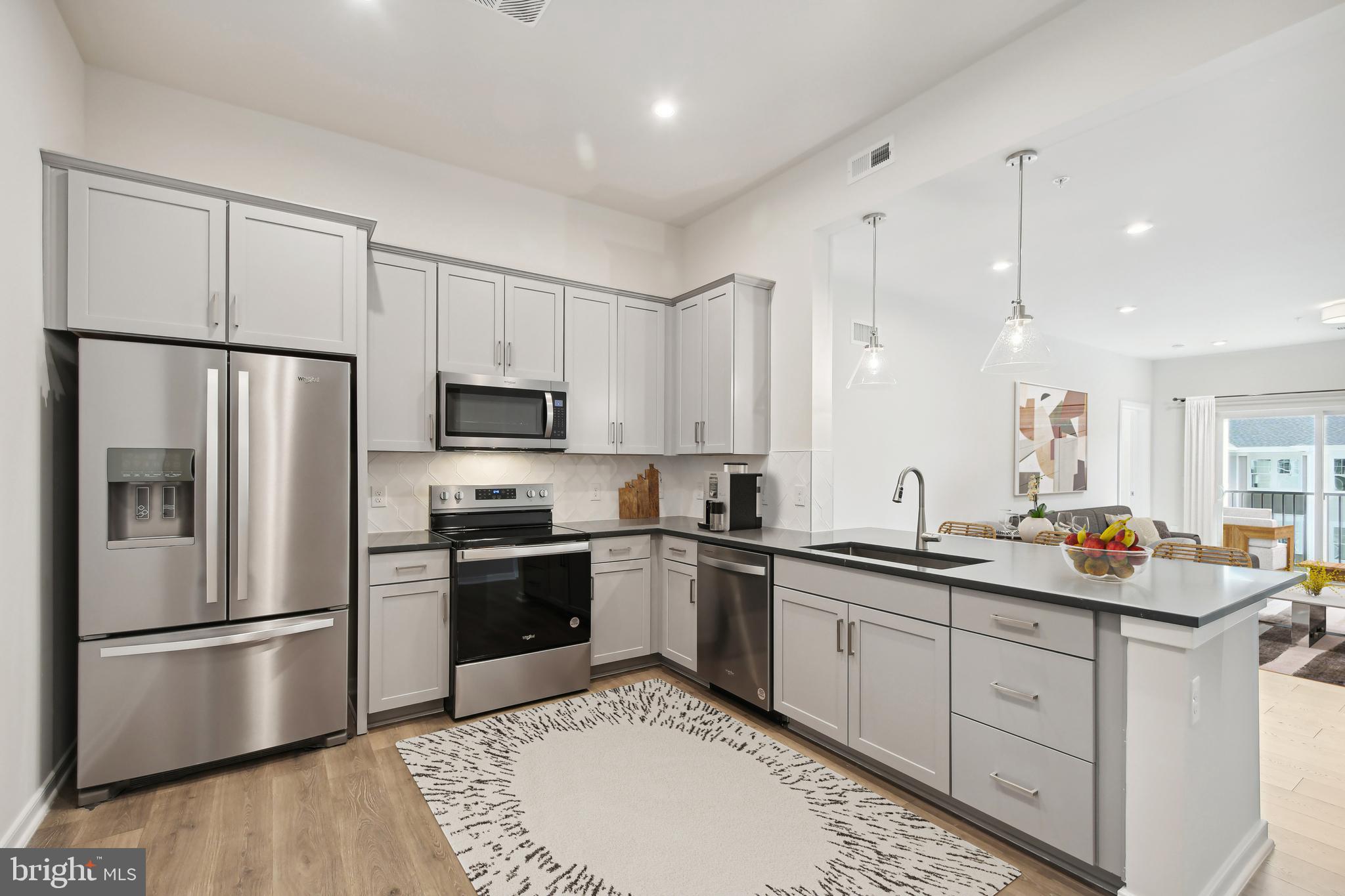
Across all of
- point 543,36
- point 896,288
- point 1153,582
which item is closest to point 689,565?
point 1153,582

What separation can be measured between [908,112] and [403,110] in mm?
2500

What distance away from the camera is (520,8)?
234 centimetres

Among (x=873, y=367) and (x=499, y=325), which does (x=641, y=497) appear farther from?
(x=873, y=367)

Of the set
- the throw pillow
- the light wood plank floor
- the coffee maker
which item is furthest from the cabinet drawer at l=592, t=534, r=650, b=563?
the throw pillow

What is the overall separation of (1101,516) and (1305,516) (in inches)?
112

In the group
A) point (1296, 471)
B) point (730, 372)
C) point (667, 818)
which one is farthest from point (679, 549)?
point (1296, 471)

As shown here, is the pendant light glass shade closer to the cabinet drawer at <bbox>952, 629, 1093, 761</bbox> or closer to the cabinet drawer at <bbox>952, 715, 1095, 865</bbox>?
the cabinet drawer at <bbox>952, 629, 1093, 761</bbox>

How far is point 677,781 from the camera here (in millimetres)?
2445

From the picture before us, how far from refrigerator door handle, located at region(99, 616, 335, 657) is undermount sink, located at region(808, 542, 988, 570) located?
2.23m

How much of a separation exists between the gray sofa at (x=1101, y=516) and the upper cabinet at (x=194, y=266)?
21.4 ft

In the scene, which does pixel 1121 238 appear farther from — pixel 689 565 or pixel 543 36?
pixel 543 36

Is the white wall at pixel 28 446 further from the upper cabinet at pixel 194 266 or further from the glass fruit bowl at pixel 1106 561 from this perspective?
the glass fruit bowl at pixel 1106 561

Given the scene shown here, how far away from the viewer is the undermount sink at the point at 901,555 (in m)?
2.69

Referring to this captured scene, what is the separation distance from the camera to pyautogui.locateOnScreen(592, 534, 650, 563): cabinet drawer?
3.56m
